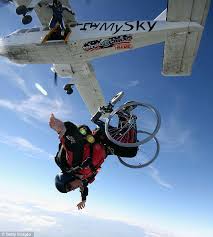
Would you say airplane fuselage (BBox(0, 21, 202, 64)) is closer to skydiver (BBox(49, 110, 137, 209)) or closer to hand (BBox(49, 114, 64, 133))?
skydiver (BBox(49, 110, 137, 209))

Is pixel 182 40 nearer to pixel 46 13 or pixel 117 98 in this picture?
pixel 46 13

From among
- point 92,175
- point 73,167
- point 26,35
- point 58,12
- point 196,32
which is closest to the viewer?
point 73,167

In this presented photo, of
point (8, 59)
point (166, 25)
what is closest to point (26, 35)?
point (8, 59)

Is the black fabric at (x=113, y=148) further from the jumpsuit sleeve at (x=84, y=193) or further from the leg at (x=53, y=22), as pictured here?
the leg at (x=53, y=22)

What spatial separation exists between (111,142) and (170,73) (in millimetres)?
15615

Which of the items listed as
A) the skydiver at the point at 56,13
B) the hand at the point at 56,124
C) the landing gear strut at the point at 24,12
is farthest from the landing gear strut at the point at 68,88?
the hand at the point at 56,124

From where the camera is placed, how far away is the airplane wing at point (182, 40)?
18719 millimetres

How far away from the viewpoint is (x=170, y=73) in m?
21.6

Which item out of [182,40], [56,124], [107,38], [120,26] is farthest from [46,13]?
[56,124]

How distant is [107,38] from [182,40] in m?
4.54

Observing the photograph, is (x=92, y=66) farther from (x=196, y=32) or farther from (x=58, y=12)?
(x=196, y=32)

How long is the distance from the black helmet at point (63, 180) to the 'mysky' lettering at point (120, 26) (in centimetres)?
1558

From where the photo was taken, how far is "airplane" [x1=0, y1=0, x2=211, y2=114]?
64.8 ft

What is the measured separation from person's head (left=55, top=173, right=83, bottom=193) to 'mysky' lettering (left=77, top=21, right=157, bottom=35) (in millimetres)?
15533
